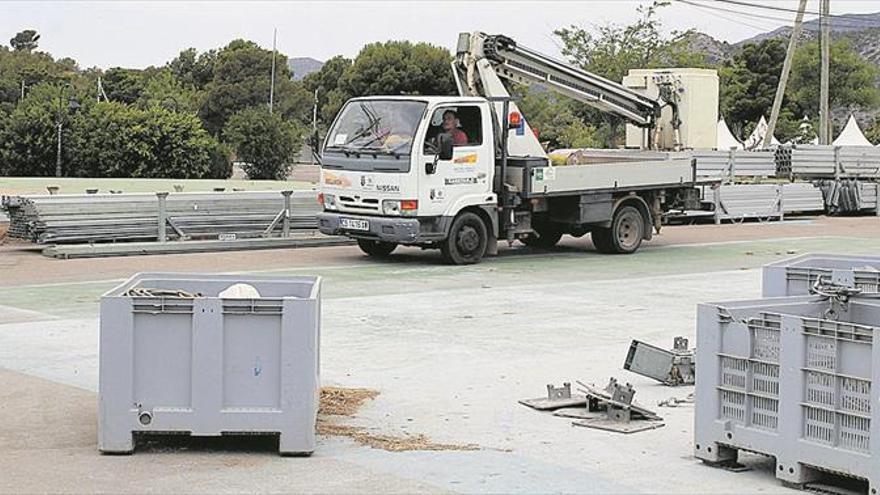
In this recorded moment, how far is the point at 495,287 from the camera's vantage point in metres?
17.0

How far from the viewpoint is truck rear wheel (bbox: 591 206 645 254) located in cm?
2191

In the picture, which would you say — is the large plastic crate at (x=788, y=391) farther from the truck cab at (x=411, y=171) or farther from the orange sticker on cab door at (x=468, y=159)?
the orange sticker on cab door at (x=468, y=159)

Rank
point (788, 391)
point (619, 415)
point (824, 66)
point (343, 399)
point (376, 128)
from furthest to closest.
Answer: point (824, 66), point (376, 128), point (343, 399), point (619, 415), point (788, 391)

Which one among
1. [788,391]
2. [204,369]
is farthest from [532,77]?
[788,391]

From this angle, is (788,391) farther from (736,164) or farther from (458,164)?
(736,164)

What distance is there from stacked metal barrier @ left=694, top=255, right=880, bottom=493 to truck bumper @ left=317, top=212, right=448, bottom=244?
10945mm

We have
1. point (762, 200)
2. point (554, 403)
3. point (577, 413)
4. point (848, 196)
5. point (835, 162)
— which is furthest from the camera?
point (835, 162)

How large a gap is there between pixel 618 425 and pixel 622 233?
1356cm

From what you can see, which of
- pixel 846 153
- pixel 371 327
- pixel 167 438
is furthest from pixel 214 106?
pixel 167 438

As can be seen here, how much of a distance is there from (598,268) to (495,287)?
3.17m

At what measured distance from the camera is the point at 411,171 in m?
18.7

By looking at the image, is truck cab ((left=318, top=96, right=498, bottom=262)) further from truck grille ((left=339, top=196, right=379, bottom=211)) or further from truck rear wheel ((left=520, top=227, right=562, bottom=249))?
truck rear wheel ((left=520, top=227, right=562, bottom=249))

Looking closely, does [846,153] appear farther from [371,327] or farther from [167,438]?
[167,438]

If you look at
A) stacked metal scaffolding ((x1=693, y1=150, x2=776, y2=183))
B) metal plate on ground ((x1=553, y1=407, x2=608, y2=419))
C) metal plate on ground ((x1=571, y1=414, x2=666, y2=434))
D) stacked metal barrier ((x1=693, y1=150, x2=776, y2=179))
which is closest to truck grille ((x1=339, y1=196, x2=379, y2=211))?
metal plate on ground ((x1=553, y1=407, x2=608, y2=419))
